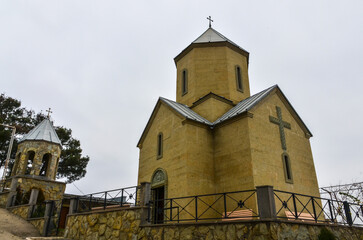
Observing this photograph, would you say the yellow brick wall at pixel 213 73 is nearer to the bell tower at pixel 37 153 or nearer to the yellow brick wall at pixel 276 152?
the yellow brick wall at pixel 276 152

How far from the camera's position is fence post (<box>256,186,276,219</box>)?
6.79m

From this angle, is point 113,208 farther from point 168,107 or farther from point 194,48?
point 194,48

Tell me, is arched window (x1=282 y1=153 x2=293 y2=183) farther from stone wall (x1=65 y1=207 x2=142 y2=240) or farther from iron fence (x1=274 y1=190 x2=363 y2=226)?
stone wall (x1=65 y1=207 x2=142 y2=240)

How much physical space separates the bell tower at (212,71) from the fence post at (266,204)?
8.96 metres

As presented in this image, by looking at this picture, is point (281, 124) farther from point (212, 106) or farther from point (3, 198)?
point (3, 198)

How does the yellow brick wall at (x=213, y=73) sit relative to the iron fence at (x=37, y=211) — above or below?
→ above

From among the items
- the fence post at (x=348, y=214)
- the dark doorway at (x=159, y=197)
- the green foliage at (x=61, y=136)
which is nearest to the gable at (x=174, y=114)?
the dark doorway at (x=159, y=197)

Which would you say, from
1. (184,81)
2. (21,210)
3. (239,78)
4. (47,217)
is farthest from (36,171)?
(239,78)

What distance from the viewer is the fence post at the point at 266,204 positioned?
6.79m

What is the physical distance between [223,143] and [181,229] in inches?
219

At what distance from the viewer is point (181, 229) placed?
7.77 metres

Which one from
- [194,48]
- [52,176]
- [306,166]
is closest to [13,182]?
[52,176]

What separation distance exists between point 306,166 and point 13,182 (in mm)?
16544

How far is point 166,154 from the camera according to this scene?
43.0ft
